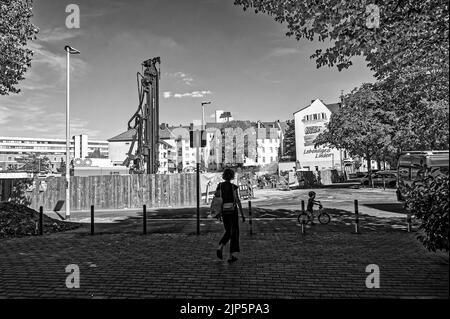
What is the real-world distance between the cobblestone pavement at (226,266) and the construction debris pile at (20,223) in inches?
47.1

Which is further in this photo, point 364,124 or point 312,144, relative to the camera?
point 312,144

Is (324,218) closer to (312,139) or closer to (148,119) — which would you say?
(148,119)

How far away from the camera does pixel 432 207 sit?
5.19m

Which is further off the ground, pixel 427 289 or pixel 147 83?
pixel 147 83

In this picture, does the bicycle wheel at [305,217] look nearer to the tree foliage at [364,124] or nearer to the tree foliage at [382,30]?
the tree foliage at [382,30]

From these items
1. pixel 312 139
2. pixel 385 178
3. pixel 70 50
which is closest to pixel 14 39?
pixel 70 50

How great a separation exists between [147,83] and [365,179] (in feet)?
84.2

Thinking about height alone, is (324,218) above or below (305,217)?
below

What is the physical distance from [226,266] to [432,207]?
Answer: 142 inches

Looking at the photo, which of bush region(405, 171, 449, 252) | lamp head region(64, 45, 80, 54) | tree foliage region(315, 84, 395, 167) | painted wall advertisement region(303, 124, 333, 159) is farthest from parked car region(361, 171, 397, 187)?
painted wall advertisement region(303, 124, 333, 159)

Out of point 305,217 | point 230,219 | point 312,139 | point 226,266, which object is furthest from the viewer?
point 312,139
